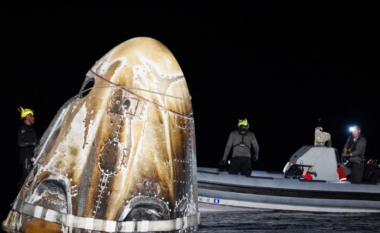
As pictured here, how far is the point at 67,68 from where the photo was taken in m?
40.4

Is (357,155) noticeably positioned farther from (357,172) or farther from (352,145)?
(357,172)

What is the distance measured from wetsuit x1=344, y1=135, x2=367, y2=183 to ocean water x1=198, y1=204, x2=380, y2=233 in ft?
3.11

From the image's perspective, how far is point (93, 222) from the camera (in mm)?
2492

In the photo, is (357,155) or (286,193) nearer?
(286,193)

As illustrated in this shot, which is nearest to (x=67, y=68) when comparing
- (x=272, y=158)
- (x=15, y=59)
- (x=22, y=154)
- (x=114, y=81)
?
(x=15, y=59)

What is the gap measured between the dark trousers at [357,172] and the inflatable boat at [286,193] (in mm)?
345

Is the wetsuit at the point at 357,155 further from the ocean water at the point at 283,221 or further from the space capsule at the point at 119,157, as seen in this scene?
the space capsule at the point at 119,157

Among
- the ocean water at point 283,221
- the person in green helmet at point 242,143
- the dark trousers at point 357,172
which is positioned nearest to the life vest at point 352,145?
the dark trousers at point 357,172

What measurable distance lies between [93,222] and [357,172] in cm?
667

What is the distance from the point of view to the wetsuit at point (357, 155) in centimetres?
775

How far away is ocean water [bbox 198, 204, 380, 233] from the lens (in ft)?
17.7

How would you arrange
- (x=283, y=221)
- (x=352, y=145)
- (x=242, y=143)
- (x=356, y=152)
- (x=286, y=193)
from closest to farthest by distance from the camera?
(x=283, y=221)
(x=242, y=143)
(x=286, y=193)
(x=356, y=152)
(x=352, y=145)

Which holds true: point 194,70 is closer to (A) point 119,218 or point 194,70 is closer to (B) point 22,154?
(B) point 22,154

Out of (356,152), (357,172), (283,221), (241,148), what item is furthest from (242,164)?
(357,172)
